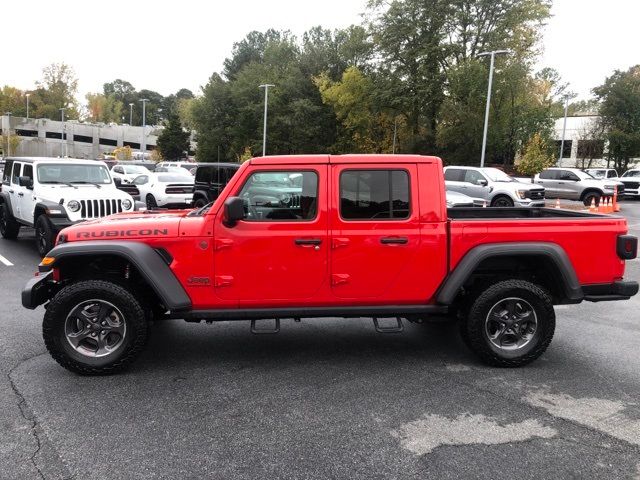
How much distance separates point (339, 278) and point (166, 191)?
14.9m

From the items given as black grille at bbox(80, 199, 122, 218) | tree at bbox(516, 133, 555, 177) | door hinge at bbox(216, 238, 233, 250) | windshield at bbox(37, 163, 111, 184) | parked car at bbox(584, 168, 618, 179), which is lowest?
black grille at bbox(80, 199, 122, 218)

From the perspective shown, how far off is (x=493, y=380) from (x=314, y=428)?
174cm

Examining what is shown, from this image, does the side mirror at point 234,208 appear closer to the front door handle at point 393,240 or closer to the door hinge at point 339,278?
the door hinge at point 339,278

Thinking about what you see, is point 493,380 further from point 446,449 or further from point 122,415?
point 122,415

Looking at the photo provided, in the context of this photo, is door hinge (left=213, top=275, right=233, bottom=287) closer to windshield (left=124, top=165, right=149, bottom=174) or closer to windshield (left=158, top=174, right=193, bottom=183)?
windshield (left=158, top=174, right=193, bottom=183)

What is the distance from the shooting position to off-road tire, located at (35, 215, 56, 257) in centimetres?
990

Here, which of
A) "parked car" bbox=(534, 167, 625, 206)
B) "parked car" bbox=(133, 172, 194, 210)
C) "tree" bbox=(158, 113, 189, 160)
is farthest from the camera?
"tree" bbox=(158, 113, 189, 160)

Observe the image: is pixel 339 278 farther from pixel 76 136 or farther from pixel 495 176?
pixel 76 136

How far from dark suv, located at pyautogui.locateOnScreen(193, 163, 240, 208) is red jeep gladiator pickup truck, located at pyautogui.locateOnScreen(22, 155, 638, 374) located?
1115 cm

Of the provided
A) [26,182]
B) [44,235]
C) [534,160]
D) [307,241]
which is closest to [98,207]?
[44,235]

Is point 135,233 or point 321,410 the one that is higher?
point 135,233

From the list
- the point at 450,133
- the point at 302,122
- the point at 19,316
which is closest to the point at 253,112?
the point at 302,122

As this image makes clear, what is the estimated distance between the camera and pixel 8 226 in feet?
40.0

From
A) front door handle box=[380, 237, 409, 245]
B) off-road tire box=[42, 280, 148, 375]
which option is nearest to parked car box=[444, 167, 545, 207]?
front door handle box=[380, 237, 409, 245]
